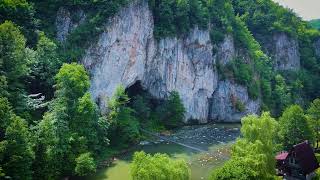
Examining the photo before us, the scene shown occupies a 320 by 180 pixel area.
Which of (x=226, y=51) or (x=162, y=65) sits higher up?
(x=226, y=51)

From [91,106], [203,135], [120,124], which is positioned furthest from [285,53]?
[91,106]

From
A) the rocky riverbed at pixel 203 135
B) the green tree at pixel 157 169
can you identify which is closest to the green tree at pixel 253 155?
the green tree at pixel 157 169

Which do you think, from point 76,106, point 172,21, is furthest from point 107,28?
point 76,106

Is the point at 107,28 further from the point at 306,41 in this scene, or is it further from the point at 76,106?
the point at 306,41

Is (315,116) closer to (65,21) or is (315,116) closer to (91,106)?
(91,106)

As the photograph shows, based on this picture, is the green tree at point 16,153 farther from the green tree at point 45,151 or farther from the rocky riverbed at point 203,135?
the rocky riverbed at point 203,135

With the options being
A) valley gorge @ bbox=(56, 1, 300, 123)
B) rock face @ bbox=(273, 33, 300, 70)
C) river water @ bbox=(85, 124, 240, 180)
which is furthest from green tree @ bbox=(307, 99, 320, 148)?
rock face @ bbox=(273, 33, 300, 70)

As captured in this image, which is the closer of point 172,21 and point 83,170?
point 83,170
